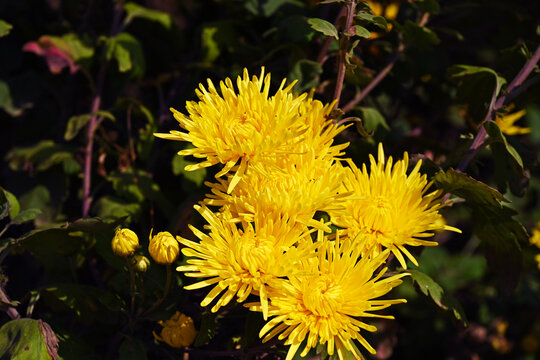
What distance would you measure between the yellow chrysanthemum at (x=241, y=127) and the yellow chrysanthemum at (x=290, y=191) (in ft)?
0.11

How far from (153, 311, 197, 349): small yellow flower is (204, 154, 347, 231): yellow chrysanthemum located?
26cm

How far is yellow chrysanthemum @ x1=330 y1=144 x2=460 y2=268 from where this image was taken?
101 cm

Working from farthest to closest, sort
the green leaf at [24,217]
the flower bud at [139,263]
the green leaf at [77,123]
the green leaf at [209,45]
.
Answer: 1. the green leaf at [209,45]
2. the green leaf at [77,123]
3. the green leaf at [24,217]
4. the flower bud at [139,263]

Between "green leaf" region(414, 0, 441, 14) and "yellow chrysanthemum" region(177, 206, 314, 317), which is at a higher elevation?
"green leaf" region(414, 0, 441, 14)

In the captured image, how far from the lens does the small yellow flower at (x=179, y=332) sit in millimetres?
1088

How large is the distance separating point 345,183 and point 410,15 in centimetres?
78

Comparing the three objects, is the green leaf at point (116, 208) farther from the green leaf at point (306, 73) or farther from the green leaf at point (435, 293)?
the green leaf at point (435, 293)

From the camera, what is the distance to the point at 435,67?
1630 mm

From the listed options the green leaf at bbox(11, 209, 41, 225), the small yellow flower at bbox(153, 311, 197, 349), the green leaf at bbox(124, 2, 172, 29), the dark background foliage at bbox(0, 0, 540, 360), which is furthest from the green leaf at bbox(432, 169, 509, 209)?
the green leaf at bbox(124, 2, 172, 29)

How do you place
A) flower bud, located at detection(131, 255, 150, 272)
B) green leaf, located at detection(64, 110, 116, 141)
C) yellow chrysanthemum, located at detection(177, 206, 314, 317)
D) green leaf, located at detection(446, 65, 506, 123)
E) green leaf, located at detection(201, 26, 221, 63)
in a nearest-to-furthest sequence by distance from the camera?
yellow chrysanthemum, located at detection(177, 206, 314, 317), flower bud, located at detection(131, 255, 150, 272), green leaf, located at detection(446, 65, 506, 123), green leaf, located at detection(64, 110, 116, 141), green leaf, located at detection(201, 26, 221, 63)

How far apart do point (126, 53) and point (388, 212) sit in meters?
0.89

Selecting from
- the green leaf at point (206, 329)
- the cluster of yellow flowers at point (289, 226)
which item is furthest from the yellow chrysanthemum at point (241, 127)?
the green leaf at point (206, 329)

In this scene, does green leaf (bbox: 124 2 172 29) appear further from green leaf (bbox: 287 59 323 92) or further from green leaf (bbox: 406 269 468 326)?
green leaf (bbox: 406 269 468 326)

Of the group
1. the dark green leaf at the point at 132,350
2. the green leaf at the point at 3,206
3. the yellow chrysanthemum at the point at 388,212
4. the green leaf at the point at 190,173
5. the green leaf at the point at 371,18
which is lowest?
the dark green leaf at the point at 132,350
